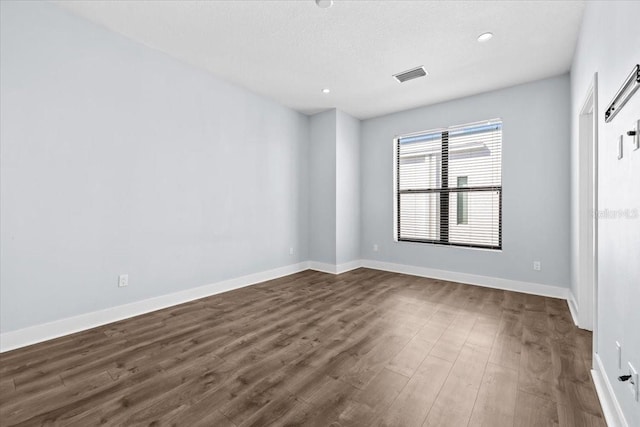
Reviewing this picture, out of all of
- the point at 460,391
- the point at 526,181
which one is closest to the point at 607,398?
the point at 460,391

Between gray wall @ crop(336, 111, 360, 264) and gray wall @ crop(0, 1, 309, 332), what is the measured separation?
153 centimetres

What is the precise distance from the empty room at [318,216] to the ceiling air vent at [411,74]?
0.15ft

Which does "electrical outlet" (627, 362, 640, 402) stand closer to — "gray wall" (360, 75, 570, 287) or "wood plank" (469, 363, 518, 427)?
"wood plank" (469, 363, 518, 427)

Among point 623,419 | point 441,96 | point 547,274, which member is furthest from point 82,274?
point 547,274

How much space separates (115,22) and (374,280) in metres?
4.54

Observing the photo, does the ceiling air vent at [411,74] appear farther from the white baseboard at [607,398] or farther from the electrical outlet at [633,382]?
the electrical outlet at [633,382]

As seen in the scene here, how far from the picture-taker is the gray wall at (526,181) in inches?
148

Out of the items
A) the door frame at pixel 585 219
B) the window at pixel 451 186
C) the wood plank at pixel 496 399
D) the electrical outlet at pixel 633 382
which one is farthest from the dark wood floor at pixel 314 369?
the window at pixel 451 186

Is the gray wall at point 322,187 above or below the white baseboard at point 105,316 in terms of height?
above

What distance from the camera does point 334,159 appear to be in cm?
516

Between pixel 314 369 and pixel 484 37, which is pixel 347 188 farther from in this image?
pixel 314 369

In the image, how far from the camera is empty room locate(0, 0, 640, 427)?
169 cm

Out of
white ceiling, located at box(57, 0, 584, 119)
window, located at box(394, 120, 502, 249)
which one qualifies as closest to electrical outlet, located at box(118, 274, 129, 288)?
white ceiling, located at box(57, 0, 584, 119)

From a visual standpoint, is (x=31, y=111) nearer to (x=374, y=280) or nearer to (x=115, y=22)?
(x=115, y=22)
